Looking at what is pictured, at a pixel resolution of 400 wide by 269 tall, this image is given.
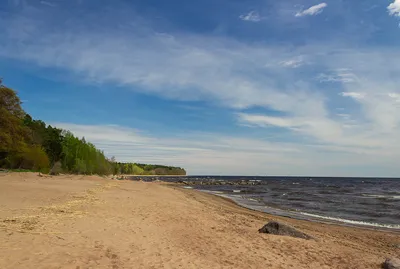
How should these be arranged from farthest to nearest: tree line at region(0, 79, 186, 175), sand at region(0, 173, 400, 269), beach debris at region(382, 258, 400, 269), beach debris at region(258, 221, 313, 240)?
tree line at region(0, 79, 186, 175), beach debris at region(258, 221, 313, 240), beach debris at region(382, 258, 400, 269), sand at region(0, 173, 400, 269)

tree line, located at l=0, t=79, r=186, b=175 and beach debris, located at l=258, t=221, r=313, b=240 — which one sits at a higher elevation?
tree line, located at l=0, t=79, r=186, b=175

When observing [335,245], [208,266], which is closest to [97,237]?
[208,266]

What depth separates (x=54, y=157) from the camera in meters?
87.3

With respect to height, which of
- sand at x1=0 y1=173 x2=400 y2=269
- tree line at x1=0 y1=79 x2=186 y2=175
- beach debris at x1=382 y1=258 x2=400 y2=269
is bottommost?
beach debris at x1=382 y1=258 x2=400 y2=269

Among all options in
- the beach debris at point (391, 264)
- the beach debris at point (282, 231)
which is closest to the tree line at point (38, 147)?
the beach debris at point (282, 231)

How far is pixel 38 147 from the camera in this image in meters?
67.9

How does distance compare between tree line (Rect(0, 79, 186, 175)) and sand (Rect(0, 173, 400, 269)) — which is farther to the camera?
tree line (Rect(0, 79, 186, 175))

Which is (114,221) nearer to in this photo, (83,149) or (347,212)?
(347,212)

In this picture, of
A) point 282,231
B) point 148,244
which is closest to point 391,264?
point 282,231

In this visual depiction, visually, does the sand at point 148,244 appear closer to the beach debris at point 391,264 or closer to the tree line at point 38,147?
the beach debris at point 391,264

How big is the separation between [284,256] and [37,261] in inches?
289

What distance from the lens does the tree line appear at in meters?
47.0

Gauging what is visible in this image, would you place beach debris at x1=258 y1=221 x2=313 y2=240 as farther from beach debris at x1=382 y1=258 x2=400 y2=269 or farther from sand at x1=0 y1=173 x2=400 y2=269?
beach debris at x1=382 y1=258 x2=400 y2=269

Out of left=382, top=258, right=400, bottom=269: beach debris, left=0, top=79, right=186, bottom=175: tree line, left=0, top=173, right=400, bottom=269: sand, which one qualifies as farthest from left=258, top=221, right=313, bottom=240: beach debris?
left=0, top=79, right=186, bottom=175: tree line
